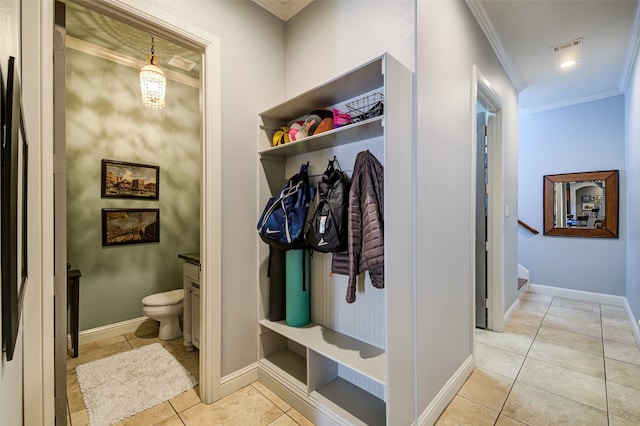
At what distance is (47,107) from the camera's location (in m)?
1.21

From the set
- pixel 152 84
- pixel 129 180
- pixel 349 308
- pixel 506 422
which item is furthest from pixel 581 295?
pixel 129 180

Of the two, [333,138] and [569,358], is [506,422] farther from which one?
[333,138]

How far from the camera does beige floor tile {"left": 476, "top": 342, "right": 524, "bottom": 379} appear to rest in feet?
6.93

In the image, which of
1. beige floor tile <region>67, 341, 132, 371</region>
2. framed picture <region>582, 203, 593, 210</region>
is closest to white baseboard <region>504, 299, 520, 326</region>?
framed picture <region>582, 203, 593, 210</region>

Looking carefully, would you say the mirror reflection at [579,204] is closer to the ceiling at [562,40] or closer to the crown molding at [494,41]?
the ceiling at [562,40]

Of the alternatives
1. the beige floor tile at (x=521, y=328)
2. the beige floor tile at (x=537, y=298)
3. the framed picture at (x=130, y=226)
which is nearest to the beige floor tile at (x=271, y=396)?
→ the framed picture at (x=130, y=226)

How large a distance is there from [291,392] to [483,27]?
9.98ft

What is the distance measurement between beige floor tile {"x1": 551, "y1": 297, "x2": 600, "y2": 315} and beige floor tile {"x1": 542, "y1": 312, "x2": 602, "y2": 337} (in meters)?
0.43

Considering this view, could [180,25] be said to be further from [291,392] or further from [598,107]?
[598,107]

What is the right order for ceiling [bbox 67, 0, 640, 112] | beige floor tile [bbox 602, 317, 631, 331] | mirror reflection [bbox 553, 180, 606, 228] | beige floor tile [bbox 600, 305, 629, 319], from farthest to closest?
mirror reflection [bbox 553, 180, 606, 228]
beige floor tile [bbox 600, 305, 629, 319]
beige floor tile [bbox 602, 317, 631, 331]
ceiling [bbox 67, 0, 640, 112]

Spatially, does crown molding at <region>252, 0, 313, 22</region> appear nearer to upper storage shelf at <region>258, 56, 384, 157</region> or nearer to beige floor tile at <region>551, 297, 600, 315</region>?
upper storage shelf at <region>258, 56, 384, 157</region>

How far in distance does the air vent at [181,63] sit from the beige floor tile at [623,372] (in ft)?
14.9

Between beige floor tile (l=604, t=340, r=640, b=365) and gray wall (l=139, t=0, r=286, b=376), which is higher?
gray wall (l=139, t=0, r=286, b=376)

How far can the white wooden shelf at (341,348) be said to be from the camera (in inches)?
55.2
